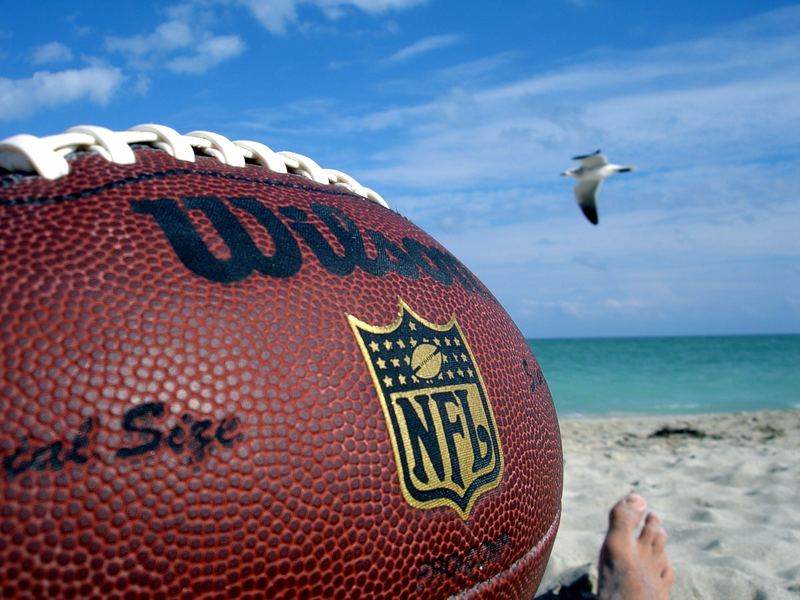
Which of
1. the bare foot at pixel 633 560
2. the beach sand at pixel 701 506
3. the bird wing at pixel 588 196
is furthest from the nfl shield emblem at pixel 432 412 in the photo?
the bird wing at pixel 588 196

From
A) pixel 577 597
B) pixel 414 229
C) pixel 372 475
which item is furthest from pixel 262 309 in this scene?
pixel 577 597

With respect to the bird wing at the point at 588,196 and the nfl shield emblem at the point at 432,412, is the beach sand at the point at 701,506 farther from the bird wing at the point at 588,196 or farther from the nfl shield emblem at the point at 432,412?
the bird wing at the point at 588,196

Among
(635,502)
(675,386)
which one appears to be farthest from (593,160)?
(675,386)

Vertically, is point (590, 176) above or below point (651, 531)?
above

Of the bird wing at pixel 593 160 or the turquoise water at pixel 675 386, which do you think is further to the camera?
the turquoise water at pixel 675 386

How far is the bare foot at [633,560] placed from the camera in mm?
2734

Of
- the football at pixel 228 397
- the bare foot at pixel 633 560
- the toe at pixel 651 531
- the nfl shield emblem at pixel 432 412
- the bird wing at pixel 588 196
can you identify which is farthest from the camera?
the bird wing at pixel 588 196

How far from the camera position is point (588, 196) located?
3.71m

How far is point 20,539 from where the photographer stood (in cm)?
148

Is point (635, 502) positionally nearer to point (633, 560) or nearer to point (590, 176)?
point (633, 560)

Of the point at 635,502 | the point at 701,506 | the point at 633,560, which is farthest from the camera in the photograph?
the point at 701,506

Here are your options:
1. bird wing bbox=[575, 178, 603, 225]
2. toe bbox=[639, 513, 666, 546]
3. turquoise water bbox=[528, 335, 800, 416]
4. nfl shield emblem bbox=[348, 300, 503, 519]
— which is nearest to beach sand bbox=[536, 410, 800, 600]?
toe bbox=[639, 513, 666, 546]

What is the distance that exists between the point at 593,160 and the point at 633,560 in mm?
1679

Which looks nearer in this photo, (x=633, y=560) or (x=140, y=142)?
(x=140, y=142)
